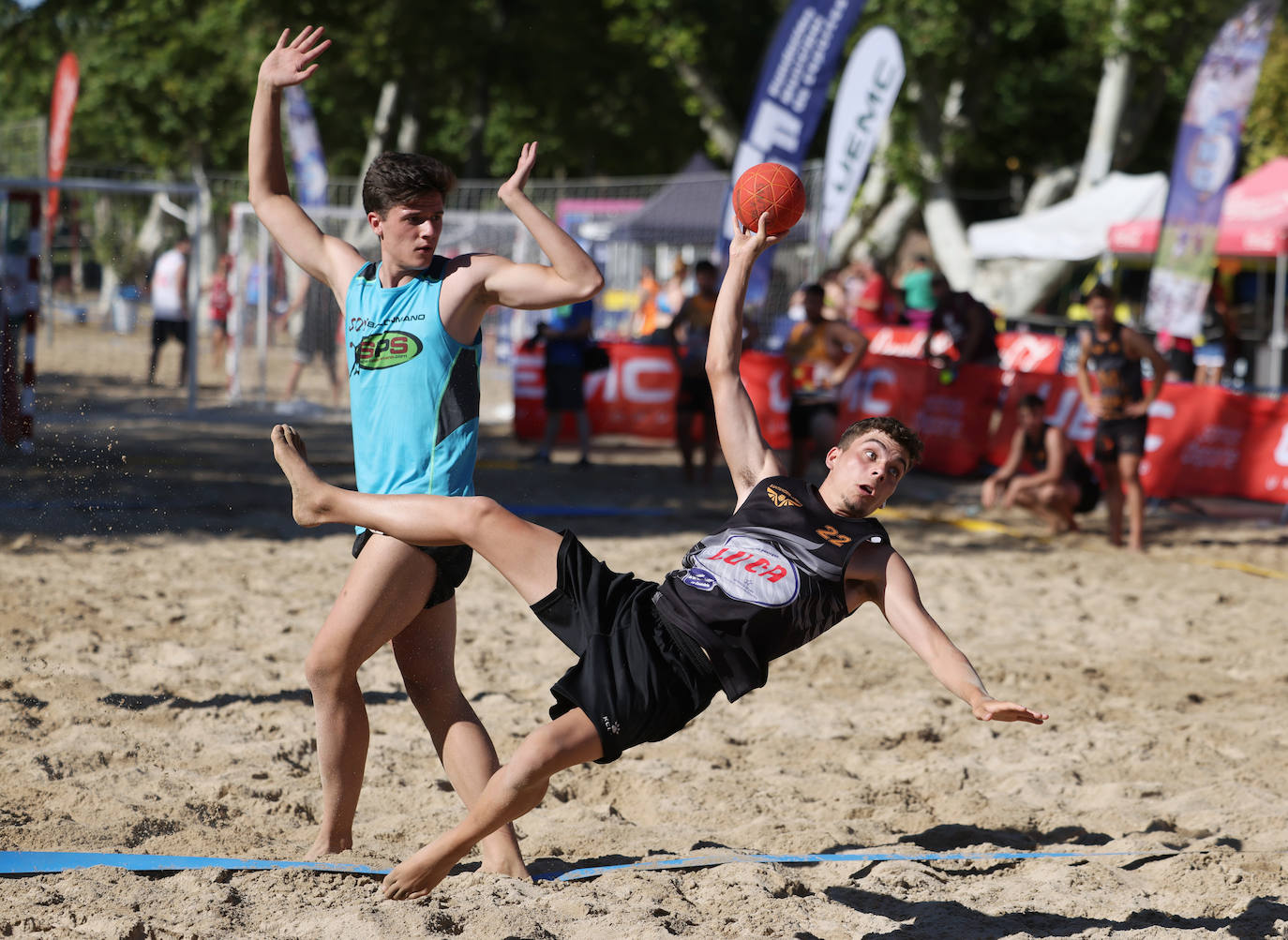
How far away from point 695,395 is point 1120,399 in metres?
3.38

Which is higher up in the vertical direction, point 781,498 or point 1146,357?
point 1146,357

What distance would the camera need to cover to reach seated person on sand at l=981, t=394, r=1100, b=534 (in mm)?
9266

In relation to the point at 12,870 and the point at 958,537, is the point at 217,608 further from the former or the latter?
the point at 958,537

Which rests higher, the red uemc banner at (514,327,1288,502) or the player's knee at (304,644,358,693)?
the red uemc banner at (514,327,1288,502)

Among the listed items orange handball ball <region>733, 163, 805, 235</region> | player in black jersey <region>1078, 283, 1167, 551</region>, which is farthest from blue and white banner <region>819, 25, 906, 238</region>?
orange handball ball <region>733, 163, 805, 235</region>

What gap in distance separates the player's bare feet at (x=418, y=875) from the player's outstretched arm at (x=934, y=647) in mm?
1160

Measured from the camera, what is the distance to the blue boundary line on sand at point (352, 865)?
3336 millimetres

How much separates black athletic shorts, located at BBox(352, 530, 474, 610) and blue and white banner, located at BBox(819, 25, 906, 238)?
1059 centimetres

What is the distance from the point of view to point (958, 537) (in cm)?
923

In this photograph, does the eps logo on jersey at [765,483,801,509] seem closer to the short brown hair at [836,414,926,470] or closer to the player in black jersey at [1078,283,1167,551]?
the short brown hair at [836,414,926,470]

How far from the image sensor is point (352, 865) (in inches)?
135

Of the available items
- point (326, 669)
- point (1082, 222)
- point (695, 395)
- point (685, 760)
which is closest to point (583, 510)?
point (695, 395)

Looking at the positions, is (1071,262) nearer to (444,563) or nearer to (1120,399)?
(1120,399)

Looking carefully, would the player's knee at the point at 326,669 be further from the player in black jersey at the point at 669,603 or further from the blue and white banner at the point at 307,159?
the blue and white banner at the point at 307,159
